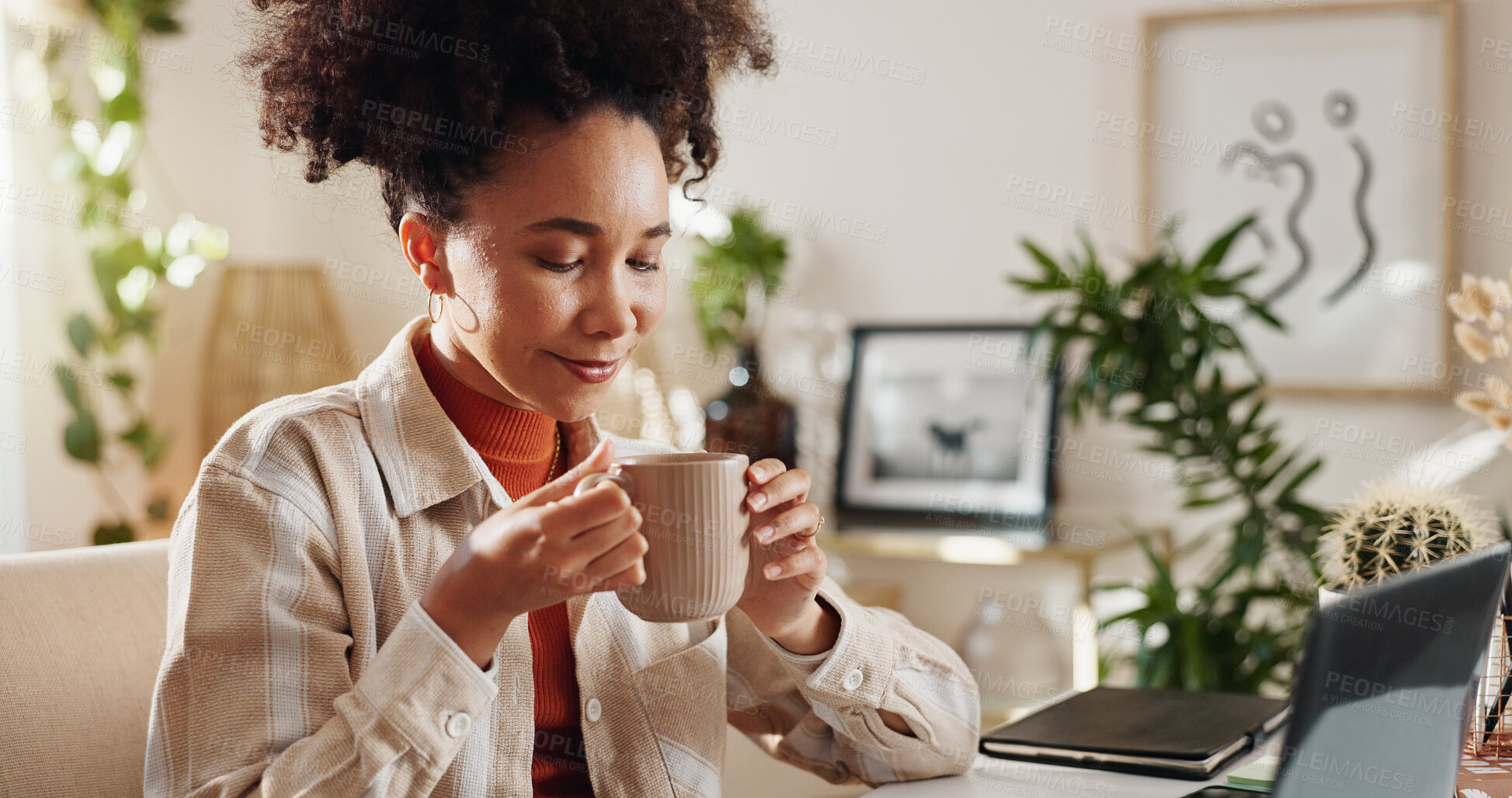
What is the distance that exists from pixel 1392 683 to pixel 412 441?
68cm

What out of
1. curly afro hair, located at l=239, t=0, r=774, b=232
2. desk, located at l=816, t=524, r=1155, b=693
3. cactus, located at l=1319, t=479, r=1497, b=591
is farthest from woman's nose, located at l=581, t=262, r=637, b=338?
desk, located at l=816, t=524, r=1155, b=693

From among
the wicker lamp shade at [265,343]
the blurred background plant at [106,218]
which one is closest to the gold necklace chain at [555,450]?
the blurred background plant at [106,218]

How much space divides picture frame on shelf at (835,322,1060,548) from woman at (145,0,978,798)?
1.72m

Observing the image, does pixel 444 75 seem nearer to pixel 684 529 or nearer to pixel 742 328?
pixel 684 529

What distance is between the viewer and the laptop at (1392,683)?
645 millimetres

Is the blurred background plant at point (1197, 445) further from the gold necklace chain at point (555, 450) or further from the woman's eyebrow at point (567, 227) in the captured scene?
the woman's eyebrow at point (567, 227)

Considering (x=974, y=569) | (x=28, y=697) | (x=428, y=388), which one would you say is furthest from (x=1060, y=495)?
(x=28, y=697)

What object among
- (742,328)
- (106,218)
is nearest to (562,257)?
(742,328)

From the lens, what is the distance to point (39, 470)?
313cm

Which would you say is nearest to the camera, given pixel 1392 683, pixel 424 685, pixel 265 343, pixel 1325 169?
pixel 1392 683

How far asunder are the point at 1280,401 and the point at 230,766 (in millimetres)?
2447

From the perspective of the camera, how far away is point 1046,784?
1.03 meters

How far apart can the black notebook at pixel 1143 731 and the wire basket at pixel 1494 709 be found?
14 centimetres

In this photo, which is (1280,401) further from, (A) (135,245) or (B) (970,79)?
(A) (135,245)
